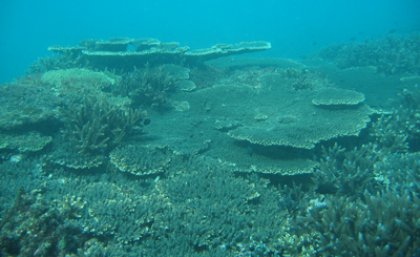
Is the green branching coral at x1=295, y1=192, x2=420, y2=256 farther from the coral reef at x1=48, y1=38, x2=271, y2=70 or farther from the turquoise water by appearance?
the coral reef at x1=48, y1=38, x2=271, y2=70

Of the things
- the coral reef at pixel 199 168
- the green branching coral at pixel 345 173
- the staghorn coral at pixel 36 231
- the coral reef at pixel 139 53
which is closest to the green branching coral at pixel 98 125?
the coral reef at pixel 199 168

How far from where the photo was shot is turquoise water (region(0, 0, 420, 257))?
5242mm

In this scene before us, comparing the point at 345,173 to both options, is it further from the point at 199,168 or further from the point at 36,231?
the point at 36,231

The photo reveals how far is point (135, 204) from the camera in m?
6.30

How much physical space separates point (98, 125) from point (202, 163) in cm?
273

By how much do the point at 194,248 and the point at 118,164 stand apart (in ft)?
9.71

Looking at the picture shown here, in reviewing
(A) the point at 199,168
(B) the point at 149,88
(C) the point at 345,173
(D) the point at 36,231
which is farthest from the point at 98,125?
(C) the point at 345,173

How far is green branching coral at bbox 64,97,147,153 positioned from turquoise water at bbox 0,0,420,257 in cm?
4

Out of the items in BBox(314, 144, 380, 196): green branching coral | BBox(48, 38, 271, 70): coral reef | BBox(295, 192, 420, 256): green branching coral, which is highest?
BBox(48, 38, 271, 70): coral reef

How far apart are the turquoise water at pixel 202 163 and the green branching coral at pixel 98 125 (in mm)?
37

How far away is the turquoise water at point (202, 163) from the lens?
17.2 feet

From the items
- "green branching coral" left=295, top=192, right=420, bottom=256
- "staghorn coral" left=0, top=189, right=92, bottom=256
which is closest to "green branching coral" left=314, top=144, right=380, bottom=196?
"green branching coral" left=295, top=192, right=420, bottom=256

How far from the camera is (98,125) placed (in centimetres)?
823

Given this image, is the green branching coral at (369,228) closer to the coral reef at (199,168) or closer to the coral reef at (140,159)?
the coral reef at (199,168)
